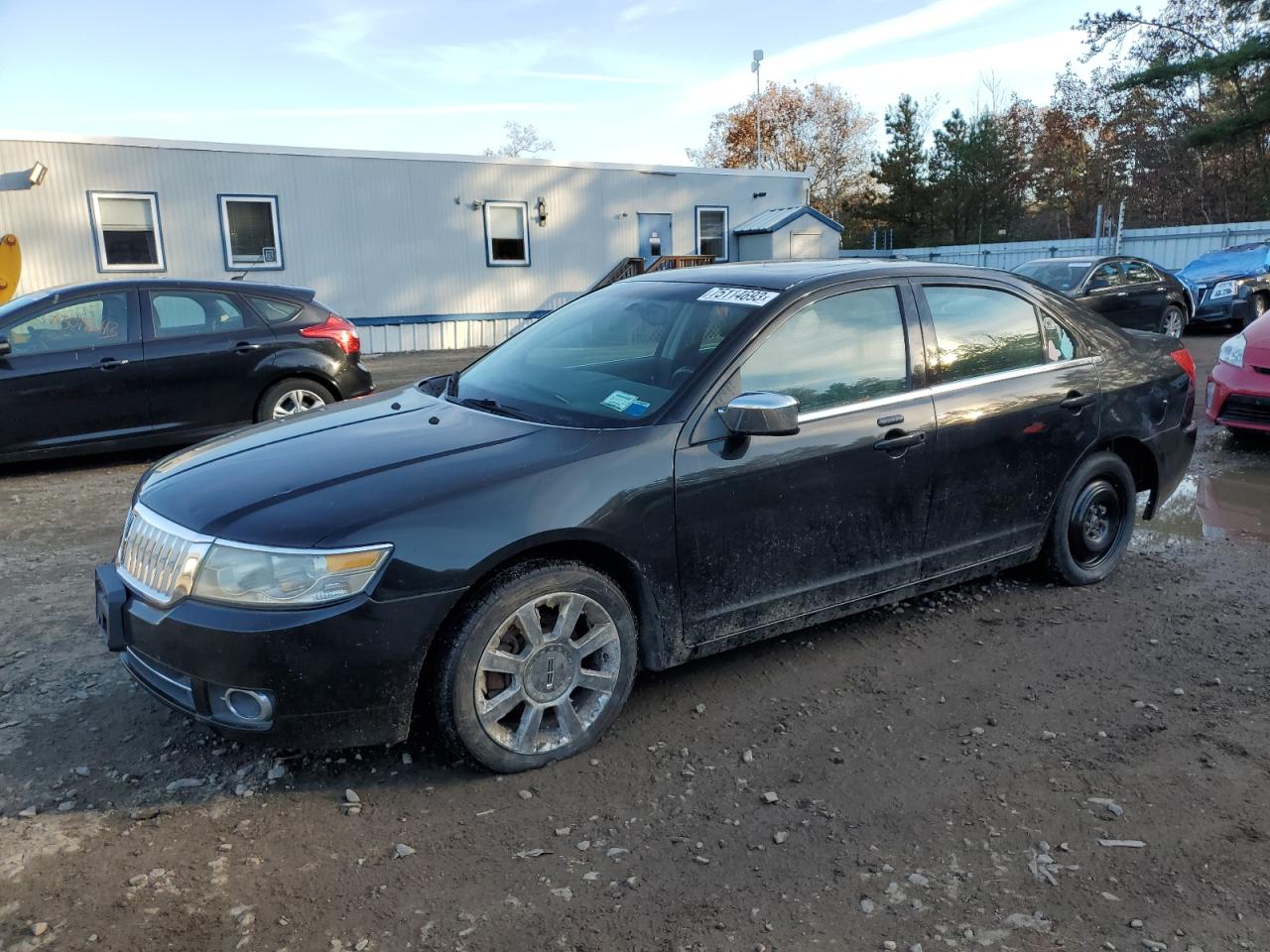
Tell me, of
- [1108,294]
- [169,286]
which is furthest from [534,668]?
[1108,294]

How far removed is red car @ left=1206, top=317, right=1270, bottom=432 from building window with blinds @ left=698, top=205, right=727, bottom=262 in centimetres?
1629

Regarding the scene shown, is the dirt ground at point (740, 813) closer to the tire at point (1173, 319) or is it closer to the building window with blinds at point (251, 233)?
the tire at point (1173, 319)

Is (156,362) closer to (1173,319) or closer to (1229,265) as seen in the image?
(1173,319)

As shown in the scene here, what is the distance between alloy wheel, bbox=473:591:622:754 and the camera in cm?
313

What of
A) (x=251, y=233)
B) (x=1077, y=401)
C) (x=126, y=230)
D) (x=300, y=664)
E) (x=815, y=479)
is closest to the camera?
(x=300, y=664)

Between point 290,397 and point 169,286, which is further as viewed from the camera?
point 290,397

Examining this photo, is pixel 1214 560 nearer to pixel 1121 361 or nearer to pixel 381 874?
pixel 1121 361

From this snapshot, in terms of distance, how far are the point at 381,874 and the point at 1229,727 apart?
294cm

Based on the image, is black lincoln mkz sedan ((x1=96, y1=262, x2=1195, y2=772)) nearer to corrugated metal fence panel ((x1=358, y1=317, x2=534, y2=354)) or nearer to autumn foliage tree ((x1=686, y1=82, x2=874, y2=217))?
corrugated metal fence panel ((x1=358, y1=317, x2=534, y2=354))

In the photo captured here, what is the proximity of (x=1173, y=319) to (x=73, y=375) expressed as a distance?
16.0 meters

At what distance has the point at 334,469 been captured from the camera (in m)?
3.23

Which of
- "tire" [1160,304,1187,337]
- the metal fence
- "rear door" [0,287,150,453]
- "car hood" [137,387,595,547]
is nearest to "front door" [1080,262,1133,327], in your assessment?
"tire" [1160,304,1187,337]

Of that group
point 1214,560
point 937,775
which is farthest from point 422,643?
point 1214,560

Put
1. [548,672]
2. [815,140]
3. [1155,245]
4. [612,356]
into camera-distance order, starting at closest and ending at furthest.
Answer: [548,672]
[612,356]
[1155,245]
[815,140]
